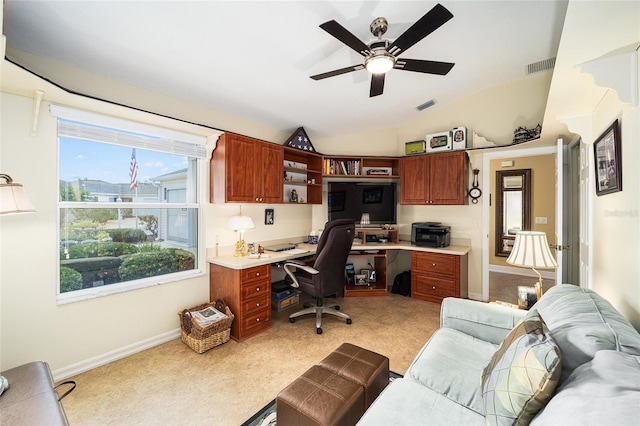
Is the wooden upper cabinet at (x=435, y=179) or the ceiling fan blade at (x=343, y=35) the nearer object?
the ceiling fan blade at (x=343, y=35)

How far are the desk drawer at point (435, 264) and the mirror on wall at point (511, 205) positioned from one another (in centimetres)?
269

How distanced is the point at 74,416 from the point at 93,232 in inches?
53.6

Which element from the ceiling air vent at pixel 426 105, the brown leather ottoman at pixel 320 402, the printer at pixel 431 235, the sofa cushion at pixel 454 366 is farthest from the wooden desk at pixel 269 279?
the ceiling air vent at pixel 426 105

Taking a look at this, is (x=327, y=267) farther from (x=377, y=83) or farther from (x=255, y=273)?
(x=377, y=83)

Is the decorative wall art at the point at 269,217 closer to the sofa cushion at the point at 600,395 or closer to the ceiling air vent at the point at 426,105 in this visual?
the ceiling air vent at the point at 426,105

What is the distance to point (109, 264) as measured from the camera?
2.47 m

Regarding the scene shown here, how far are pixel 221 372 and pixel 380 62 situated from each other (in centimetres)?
271

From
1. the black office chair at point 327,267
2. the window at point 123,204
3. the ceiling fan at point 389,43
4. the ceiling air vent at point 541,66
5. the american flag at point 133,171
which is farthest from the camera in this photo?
the ceiling air vent at point 541,66

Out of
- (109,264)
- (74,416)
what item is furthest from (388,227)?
(74,416)

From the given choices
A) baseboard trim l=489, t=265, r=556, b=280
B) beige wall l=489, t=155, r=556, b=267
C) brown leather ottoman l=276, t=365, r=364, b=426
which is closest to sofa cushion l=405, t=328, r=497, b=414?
brown leather ottoman l=276, t=365, r=364, b=426

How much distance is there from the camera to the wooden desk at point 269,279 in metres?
2.76

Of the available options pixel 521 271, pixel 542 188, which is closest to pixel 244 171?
pixel 542 188

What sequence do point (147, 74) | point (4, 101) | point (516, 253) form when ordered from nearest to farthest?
point (4, 101) → point (516, 253) → point (147, 74)

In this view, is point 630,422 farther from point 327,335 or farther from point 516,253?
point 327,335
